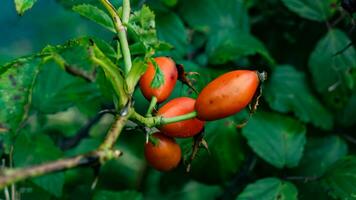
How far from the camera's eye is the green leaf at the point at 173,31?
6.57 ft

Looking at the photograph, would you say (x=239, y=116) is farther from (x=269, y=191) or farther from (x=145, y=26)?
(x=145, y=26)

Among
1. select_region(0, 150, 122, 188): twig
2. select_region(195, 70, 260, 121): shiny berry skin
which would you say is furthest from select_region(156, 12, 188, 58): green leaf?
select_region(0, 150, 122, 188): twig

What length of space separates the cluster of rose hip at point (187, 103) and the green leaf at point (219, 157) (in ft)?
2.16

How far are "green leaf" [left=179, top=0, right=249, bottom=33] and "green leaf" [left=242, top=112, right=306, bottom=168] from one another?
1.44 feet

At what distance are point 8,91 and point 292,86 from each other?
1.19 meters

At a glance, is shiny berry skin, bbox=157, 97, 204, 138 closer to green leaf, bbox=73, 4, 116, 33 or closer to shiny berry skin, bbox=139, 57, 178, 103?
shiny berry skin, bbox=139, 57, 178, 103

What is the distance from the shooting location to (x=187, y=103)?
1121 mm

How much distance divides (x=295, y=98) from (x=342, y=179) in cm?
45

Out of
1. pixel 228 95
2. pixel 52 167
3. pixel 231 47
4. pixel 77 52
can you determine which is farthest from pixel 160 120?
pixel 231 47

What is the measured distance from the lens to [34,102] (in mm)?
1865

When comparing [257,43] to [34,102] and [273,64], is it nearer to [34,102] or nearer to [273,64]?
[273,64]

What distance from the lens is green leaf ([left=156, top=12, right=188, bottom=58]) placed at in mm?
2002

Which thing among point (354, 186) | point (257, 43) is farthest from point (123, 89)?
point (257, 43)

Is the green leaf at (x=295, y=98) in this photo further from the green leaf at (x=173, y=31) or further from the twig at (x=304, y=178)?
the green leaf at (x=173, y=31)
